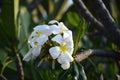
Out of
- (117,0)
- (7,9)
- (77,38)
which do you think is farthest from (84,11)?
(117,0)

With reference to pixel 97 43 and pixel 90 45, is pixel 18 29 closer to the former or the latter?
pixel 97 43

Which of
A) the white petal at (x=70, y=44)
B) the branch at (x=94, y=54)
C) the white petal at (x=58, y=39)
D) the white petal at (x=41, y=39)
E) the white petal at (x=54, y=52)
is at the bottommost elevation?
the branch at (x=94, y=54)

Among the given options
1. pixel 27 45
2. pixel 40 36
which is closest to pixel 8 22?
pixel 27 45

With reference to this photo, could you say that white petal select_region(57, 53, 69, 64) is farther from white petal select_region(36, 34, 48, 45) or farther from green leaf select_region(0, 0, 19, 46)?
green leaf select_region(0, 0, 19, 46)

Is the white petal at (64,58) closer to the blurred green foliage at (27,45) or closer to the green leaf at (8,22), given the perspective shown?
the blurred green foliage at (27,45)

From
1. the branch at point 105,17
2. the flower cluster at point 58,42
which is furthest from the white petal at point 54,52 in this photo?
the branch at point 105,17

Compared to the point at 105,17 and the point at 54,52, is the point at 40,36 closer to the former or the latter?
the point at 54,52

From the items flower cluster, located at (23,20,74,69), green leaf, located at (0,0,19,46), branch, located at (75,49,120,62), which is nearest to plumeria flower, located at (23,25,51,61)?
flower cluster, located at (23,20,74,69)
